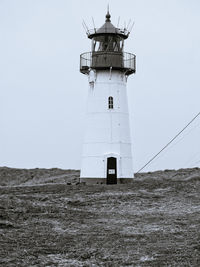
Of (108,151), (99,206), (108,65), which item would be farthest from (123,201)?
(108,65)

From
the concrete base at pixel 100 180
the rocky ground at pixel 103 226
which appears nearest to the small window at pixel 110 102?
the concrete base at pixel 100 180

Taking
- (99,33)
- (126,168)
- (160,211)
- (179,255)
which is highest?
(99,33)

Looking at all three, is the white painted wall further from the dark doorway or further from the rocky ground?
the rocky ground

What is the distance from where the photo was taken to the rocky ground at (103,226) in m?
14.3

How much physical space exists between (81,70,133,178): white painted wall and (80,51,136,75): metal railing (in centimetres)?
50

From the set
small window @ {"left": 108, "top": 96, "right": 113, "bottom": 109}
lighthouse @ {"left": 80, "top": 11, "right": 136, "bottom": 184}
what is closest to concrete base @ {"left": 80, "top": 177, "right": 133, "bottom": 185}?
lighthouse @ {"left": 80, "top": 11, "right": 136, "bottom": 184}

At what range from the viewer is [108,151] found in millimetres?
34438

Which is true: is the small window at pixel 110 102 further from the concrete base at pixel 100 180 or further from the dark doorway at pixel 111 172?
the concrete base at pixel 100 180

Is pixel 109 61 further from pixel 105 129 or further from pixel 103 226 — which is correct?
pixel 103 226

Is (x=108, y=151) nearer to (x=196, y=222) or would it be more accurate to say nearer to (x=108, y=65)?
(x=108, y=65)

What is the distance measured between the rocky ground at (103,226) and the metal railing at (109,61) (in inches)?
294

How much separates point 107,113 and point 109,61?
124 inches

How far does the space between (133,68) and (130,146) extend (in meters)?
4.83

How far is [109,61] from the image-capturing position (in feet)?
115
